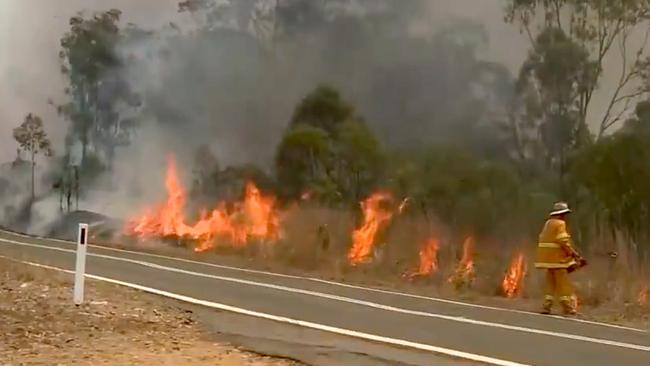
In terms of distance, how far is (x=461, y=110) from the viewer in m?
33.3

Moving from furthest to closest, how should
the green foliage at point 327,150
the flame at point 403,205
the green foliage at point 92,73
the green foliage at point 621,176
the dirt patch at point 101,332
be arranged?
the green foliage at point 92,73 < the green foliage at point 327,150 < the flame at point 403,205 < the green foliage at point 621,176 < the dirt patch at point 101,332

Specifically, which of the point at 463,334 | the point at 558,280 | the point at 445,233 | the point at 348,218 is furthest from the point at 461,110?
the point at 463,334

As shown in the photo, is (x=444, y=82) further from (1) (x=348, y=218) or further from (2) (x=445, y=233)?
(2) (x=445, y=233)

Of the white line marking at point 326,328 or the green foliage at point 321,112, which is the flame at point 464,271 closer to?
the white line marking at point 326,328

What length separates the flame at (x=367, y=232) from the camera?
21022mm

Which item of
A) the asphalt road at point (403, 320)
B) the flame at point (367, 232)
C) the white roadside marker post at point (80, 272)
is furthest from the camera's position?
the flame at point (367, 232)

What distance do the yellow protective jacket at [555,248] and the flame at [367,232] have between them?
770 centimetres

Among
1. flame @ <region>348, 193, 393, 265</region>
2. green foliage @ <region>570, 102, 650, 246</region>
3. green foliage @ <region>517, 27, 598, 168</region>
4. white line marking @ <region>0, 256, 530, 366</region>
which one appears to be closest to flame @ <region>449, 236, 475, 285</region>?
flame @ <region>348, 193, 393, 265</region>

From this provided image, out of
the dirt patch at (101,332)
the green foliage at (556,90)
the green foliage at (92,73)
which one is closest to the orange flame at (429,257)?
the dirt patch at (101,332)

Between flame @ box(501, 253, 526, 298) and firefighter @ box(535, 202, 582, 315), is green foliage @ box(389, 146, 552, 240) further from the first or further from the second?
firefighter @ box(535, 202, 582, 315)

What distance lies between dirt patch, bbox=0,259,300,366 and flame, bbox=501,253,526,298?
7325mm

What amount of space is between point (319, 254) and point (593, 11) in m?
16.5

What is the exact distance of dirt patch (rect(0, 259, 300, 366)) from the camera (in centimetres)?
741

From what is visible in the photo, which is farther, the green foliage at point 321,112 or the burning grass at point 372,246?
the green foliage at point 321,112
